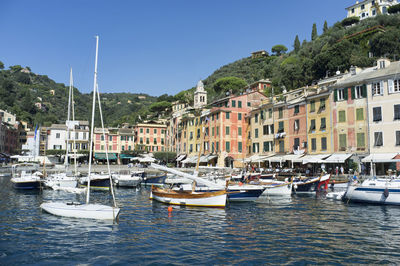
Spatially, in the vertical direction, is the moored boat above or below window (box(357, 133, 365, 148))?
below

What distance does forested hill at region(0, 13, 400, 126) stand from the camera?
67938 mm

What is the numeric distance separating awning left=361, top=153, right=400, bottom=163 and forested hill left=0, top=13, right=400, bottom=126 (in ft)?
110

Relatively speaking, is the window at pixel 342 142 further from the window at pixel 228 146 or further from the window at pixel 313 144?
the window at pixel 228 146

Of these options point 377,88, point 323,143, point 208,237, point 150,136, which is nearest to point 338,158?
point 323,143

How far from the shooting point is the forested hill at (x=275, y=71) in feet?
223

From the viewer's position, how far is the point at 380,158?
3578 cm

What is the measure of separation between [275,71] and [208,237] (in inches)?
3583

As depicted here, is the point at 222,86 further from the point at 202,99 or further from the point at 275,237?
the point at 275,237

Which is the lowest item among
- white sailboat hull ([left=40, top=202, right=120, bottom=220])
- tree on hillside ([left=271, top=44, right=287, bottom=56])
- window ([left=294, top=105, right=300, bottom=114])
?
white sailboat hull ([left=40, top=202, right=120, bottom=220])

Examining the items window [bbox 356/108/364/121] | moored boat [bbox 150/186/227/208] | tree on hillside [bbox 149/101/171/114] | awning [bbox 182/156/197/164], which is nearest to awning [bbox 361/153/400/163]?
window [bbox 356/108/364/121]

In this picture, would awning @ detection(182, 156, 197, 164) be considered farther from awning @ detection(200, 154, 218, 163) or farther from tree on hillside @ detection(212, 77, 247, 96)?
tree on hillside @ detection(212, 77, 247, 96)

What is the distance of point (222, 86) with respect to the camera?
10506 centimetres

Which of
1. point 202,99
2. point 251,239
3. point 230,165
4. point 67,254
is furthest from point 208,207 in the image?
point 202,99

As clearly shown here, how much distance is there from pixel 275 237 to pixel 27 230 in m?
13.5
